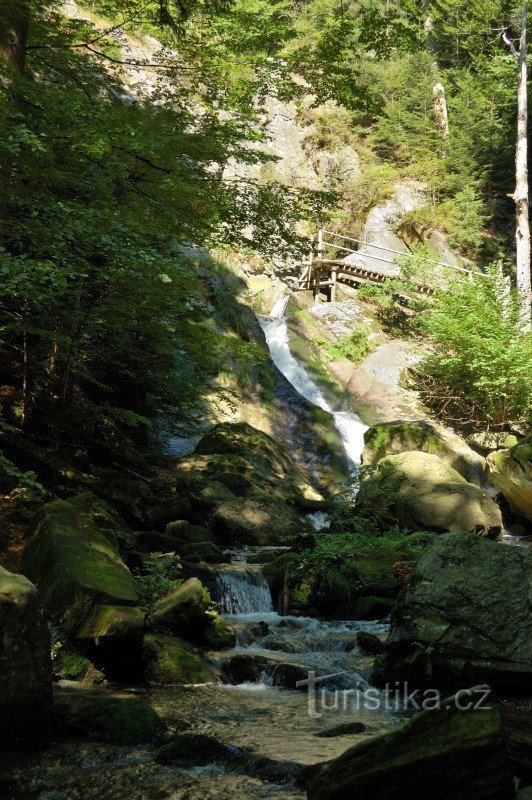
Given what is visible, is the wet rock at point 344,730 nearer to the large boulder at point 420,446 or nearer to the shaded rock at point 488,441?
the large boulder at point 420,446

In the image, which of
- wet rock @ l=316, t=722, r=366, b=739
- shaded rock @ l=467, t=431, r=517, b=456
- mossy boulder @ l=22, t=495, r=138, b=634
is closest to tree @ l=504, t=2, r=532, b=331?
shaded rock @ l=467, t=431, r=517, b=456

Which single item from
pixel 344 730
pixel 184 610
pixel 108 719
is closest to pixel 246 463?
pixel 184 610

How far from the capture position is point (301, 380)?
A: 21000 mm

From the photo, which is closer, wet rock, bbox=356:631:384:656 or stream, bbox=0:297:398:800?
stream, bbox=0:297:398:800

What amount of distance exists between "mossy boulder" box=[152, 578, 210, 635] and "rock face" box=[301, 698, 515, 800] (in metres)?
3.28

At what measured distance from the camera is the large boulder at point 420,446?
14.8 meters

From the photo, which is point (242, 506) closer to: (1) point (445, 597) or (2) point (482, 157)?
(1) point (445, 597)

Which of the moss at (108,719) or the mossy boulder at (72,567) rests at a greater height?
the mossy boulder at (72,567)

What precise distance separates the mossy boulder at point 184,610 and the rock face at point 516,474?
8402 millimetres

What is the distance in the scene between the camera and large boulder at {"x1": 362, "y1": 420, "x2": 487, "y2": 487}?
582 inches

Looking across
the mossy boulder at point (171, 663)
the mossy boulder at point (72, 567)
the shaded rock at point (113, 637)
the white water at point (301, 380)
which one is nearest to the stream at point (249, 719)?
the mossy boulder at point (171, 663)

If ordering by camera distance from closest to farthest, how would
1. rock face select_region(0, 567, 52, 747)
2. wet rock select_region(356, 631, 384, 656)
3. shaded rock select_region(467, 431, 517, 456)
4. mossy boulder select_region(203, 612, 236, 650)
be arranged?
1. rock face select_region(0, 567, 52, 747)
2. wet rock select_region(356, 631, 384, 656)
3. mossy boulder select_region(203, 612, 236, 650)
4. shaded rock select_region(467, 431, 517, 456)

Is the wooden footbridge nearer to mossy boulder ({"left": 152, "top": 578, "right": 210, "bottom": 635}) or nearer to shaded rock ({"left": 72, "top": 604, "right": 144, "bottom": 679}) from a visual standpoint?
mossy boulder ({"left": 152, "top": 578, "right": 210, "bottom": 635})

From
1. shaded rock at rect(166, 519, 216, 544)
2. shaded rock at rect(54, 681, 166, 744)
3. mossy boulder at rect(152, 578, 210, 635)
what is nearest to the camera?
shaded rock at rect(54, 681, 166, 744)
